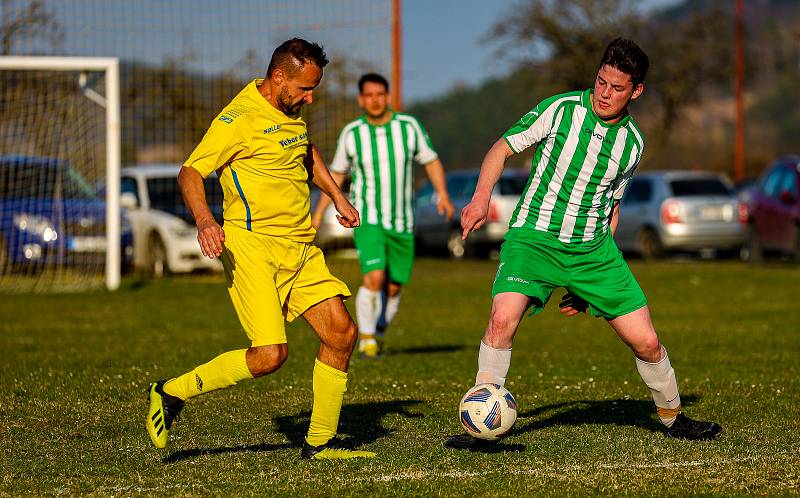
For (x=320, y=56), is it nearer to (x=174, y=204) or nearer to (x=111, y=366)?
(x=111, y=366)

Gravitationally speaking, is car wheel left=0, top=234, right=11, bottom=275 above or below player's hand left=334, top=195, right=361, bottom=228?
below

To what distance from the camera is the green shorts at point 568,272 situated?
706 cm

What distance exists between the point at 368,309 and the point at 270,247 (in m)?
5.08

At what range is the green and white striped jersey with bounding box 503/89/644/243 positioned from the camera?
276 inches

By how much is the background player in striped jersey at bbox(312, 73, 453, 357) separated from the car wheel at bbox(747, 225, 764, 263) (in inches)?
523

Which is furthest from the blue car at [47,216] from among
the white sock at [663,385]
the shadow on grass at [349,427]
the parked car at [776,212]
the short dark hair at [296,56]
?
the white sock at [663,385]

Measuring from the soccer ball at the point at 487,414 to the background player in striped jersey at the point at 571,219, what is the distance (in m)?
0.19

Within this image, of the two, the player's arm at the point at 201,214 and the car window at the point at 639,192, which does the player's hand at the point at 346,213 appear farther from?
the car window at the point at 639,192

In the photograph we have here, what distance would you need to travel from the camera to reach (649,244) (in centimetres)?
2761

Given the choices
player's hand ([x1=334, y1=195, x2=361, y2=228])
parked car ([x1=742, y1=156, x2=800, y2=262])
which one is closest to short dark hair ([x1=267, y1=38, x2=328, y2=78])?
player's hand ([x1=334, y1=195, x2=361, y2=228])

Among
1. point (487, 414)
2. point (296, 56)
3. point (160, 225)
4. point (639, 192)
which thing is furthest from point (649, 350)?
point (639, 192)

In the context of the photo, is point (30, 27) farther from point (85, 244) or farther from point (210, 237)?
point (210, 237)

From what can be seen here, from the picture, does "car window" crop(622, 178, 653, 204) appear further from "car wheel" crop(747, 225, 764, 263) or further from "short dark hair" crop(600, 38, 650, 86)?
"short dark hair" crop(600, 38, 650, 86)

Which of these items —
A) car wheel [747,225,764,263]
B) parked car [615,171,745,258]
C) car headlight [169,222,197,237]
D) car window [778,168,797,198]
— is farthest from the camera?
parked car [615,171,745,258]
